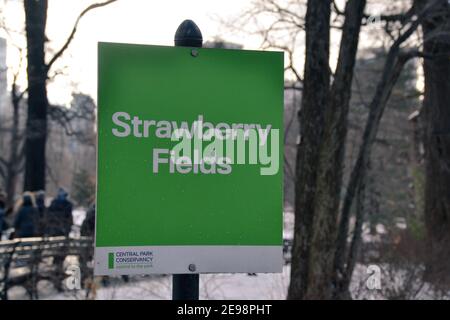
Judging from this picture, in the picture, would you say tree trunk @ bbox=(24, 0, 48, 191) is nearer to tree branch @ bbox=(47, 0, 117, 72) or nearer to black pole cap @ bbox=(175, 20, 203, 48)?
tree branch @ bbox=(47, 0, 117, 72)

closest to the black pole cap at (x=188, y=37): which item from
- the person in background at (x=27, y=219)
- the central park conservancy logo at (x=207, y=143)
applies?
the central park conservancy logo at (x=207, y=143)

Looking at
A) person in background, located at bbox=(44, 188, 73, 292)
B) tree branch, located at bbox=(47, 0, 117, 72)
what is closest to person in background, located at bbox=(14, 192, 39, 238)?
person in background, located at bbox=(44, 188, 73, 292)

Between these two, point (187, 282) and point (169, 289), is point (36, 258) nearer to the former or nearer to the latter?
point (169, 289)

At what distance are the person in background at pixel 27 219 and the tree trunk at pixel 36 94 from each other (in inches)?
→ 117

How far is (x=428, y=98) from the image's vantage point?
52.4 feet

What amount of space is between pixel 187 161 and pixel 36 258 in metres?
6.21

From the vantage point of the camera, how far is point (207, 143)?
294 cm

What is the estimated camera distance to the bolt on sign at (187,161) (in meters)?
2.91

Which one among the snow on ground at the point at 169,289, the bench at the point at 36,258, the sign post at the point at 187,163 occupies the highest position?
the sign post at the point at 187,163

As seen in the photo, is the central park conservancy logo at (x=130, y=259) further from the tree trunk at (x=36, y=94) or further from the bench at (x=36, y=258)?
the tree trunk at (x=36, y=94)

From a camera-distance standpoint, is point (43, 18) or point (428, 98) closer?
point (43, 18)
